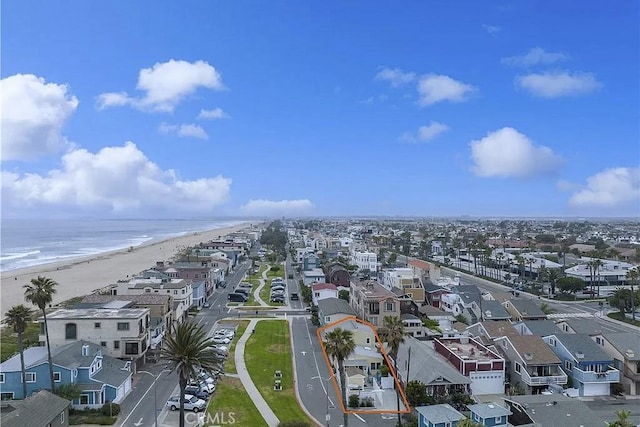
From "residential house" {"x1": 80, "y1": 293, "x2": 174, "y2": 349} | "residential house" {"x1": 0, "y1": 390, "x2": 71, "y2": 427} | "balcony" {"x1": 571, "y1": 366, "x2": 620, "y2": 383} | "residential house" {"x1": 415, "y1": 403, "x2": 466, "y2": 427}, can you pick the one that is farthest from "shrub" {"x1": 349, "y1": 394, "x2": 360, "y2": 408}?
"residential house" {"x1": 80, "y1": 293, "x2": 174, "y2": 349}

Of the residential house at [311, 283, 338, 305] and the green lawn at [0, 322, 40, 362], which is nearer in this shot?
the green lawn at [0, 322, 40, 362]

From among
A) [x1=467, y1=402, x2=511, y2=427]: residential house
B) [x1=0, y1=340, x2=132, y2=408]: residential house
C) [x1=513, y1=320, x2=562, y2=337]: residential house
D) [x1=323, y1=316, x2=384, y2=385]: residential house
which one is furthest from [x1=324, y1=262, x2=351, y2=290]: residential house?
[x1=467, y1=402, x2=511, y2=427]: residential house

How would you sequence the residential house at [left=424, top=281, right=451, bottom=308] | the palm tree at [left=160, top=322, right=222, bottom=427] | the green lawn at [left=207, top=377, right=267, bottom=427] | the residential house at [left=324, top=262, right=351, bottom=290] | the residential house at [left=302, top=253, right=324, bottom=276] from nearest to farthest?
1. the palm tree at [left=160, top=322, right=222, bottom=427]
2. the green lawn at [left=207, top=377, right=267, bottom=427]
3. the residential house at [left=424, top=281, right=451, bottom=308]
4. the residential house at [left=324, top=262, right=351, bottom=290]
5. the residential house at [left=302, top=253, right=324, bottom=276]

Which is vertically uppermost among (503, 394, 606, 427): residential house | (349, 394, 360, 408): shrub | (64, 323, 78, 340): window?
(64, 323, 78, 340): window

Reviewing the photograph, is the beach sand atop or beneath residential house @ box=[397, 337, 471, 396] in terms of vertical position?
atop

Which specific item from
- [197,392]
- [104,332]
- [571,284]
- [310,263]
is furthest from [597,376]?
[310,263]

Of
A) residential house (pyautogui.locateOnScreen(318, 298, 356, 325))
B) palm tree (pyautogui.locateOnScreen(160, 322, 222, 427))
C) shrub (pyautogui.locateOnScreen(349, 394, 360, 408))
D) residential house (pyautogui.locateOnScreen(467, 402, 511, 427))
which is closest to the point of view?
palm tree (pyautogui.locateOnScreen(160, 322, 222, 427))

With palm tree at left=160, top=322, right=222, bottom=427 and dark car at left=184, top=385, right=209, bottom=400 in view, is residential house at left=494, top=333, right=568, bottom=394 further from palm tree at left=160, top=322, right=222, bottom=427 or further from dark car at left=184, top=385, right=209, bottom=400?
palm tree at left=160, top=322, right=222, bottom=427
